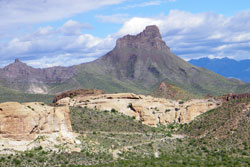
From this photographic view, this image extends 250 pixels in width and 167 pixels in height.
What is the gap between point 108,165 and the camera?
61.9 meters

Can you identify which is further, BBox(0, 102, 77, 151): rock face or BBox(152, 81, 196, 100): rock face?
BBox(152, 81, 196, 100): rock face

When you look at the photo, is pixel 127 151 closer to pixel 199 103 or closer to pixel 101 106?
pixel 101 106

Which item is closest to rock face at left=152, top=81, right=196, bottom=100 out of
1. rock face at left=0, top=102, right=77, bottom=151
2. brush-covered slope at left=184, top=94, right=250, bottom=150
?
brush-covered slope at left=184, top=94, right=250, bottom=150

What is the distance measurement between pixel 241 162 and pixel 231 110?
2664 centimetres

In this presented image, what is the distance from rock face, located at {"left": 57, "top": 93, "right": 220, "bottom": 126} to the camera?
103 m

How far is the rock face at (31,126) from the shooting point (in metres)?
63.1

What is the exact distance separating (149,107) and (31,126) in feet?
151

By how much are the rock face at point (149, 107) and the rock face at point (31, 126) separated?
33563mm

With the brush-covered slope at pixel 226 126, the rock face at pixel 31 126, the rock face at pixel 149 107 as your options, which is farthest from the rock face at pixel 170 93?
the rock face at pixel 31 126

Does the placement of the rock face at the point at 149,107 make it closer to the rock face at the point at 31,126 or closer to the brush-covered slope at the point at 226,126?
the brush-covered slope at the point at 226,126

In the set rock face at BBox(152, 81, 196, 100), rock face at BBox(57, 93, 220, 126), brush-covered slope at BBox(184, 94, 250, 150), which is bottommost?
brush-covered slope at BBox(184, 94, 250, 150)

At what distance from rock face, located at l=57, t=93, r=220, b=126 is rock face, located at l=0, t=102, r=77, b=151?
33563 mm

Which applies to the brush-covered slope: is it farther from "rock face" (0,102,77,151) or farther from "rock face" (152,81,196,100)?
"rock face" (152,81,196,100)

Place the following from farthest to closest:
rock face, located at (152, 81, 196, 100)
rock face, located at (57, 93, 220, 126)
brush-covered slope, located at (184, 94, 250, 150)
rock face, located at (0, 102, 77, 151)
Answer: rock face, located at (152, 81, 196, 100)
rock face, located at (57, 93, 220, 126)
brush-covered slope, located at (184, 94, 250, 150)
rock face, located at (0, 102, 77, 151)
